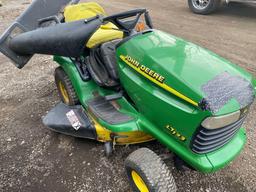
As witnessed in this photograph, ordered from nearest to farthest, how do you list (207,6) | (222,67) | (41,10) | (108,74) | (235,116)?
1. (235,116)
2. (222,67)
3. (108,74)
4. (41,10)
5. (207,6)

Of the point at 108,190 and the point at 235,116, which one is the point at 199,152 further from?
the point at 108,190


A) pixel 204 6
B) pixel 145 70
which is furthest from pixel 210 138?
pixel 204 6

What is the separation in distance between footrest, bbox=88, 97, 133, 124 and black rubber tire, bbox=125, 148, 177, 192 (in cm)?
38

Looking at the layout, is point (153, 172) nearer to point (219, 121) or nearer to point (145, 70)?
point (219, 121)

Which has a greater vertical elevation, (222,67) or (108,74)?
(222,67)

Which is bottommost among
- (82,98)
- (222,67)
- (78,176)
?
(78,176)

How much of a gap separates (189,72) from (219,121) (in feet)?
1.32

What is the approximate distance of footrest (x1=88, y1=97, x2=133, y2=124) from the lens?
2.48m

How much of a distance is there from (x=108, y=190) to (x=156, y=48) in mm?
1285

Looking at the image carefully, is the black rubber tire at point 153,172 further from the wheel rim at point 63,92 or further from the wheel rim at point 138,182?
the wheel rim at point 63,92

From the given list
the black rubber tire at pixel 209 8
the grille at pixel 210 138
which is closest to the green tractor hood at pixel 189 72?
the grille at pixel 210 138

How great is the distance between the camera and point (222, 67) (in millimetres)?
2160

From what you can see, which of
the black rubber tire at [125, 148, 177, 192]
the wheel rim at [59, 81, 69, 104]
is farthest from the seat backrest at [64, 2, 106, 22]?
the black rubber tire at [125, 148, 177, 192]

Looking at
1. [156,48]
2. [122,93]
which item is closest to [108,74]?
[122,93]
